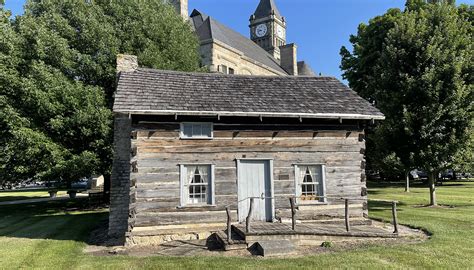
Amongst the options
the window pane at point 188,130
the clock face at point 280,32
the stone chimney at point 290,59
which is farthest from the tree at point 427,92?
the clock face at point 280,32

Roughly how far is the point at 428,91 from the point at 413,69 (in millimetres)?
1758

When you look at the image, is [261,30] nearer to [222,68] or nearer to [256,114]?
[222,68]

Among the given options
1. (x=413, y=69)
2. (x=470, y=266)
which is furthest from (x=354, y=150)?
(x=413, y=69)

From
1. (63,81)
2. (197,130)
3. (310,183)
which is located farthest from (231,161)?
(63,81)

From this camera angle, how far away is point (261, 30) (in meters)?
93.4

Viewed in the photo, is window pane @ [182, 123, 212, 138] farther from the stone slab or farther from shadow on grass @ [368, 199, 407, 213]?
shadow on grass @ [368, 199, 407, 213]

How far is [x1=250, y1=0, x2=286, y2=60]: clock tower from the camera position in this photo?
9038 cm

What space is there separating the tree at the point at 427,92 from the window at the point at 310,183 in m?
8.06

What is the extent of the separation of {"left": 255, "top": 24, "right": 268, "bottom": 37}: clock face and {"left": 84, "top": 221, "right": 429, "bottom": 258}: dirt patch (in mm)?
85031

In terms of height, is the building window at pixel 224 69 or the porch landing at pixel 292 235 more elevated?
the building window at pixel 224 69

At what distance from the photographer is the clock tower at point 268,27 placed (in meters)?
90.4

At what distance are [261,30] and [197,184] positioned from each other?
8591 centimetres

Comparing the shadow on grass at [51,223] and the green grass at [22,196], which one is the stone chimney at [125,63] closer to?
the shadow on grass at [51,223]

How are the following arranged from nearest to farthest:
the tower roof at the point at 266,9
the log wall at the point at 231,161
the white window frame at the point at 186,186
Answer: the log wall at the point at 231,161 → the white window frame at the point at 186,186 → the tower roof at the point at 266,9
